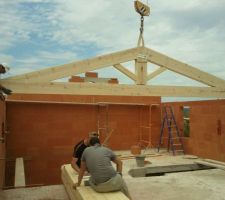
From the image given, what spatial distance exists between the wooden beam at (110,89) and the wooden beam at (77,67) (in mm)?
115

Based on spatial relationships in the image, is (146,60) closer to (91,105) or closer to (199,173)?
(199,173)

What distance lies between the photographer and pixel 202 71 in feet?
23.7

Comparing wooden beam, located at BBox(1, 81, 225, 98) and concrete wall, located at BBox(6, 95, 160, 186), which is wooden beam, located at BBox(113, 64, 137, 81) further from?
concrete wall, located at BBox(6, 95, 160, 186)

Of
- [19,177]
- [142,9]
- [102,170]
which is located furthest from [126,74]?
[19,177]

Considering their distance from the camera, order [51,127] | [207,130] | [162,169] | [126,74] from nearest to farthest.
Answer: [126,74]
[162,169]
[207,130]
[51,127]

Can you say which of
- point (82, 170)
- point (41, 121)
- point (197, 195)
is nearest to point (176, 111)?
point (41, 121)

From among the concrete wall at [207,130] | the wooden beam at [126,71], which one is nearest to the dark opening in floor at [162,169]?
the concrete wall at [207,130]

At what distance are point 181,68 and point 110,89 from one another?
1.80 m

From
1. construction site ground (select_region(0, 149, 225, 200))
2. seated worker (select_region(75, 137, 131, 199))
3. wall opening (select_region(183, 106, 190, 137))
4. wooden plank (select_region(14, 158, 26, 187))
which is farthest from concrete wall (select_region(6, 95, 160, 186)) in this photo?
seated worker (select_region(75, 137, 131, 199))

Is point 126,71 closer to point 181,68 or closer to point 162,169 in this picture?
Result: point 181,68

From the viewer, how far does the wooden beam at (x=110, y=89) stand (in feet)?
18.9

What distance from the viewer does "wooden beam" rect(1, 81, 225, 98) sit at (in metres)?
5.76

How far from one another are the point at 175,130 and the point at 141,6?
515cm

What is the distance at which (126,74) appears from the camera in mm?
6496
